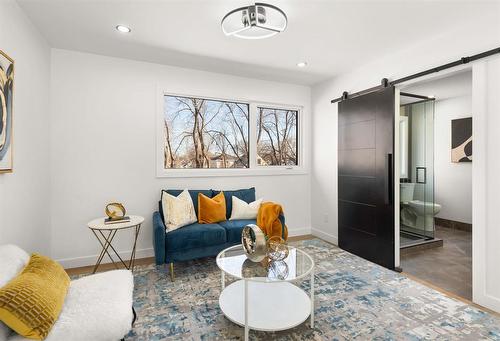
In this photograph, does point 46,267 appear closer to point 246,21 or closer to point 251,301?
point 251,301

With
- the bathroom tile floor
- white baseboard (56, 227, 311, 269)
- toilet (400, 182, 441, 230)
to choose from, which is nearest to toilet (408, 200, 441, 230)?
toilet (400, 182, 441, 230)

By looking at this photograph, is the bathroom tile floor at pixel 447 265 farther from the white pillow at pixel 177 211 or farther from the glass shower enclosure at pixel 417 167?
the white pillow at pixel 177 211

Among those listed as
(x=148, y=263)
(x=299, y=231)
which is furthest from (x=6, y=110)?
(x=299, y=231)

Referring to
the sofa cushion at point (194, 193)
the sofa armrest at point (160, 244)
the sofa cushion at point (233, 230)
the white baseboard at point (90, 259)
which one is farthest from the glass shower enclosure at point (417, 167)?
the white baseboard at point (90, 259)

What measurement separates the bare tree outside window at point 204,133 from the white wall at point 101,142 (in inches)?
8.6

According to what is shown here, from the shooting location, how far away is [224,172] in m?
3.92

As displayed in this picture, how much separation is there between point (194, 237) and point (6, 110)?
6.28 ft

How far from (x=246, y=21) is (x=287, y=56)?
3.83 feet

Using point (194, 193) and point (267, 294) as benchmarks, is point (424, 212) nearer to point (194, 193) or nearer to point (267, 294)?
point (267, 294)

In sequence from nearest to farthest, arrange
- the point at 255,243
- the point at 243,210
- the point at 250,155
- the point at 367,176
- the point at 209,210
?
the point at 255,243 → the point at 209,210 → the point at 367,176 → the point at 243,210 → the point at 250,155

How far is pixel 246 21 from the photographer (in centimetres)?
219

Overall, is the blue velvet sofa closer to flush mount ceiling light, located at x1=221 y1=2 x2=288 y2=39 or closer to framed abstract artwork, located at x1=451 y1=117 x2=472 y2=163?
flush mount ceiling light, located at x1=221 y1=2 x2=288 y2=39

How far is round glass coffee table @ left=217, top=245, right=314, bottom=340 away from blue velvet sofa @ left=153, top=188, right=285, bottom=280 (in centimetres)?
62

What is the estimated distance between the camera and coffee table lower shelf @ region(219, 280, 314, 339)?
1.87 m
